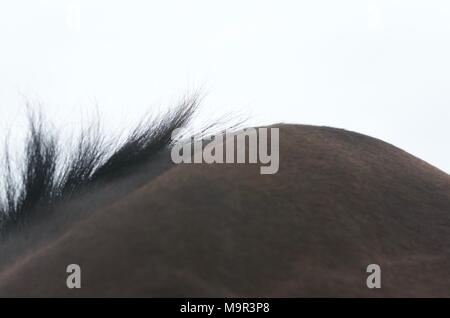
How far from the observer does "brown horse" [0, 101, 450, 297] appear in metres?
0.90

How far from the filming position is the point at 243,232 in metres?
0.96

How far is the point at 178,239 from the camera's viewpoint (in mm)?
937

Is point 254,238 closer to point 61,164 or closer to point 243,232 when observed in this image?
point 243,232

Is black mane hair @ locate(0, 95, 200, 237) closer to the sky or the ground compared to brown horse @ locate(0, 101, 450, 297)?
closer to the sky

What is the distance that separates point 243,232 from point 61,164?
46 cm

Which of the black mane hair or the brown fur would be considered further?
the black mane hair

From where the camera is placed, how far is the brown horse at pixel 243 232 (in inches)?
35.3

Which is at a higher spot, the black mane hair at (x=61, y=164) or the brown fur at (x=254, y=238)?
the black mane hair at (x=61, y=164)

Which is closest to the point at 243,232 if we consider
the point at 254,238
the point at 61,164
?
the point at 254,238
